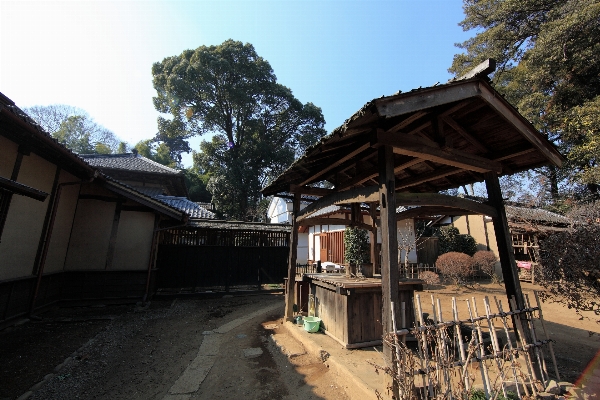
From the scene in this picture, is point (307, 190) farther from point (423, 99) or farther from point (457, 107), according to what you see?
point (423, 99)

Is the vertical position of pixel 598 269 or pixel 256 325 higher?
pixel 598 269

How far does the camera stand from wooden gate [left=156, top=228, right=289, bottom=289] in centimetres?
1064

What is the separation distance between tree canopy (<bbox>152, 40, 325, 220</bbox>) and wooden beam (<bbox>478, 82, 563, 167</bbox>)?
82.3 feet

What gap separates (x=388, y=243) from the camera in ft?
11.6

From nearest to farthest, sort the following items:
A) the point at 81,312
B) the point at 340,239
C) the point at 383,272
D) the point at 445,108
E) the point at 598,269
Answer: the point at 383,272 → the point at 598,269 → the point at 445,108 → the point at 81,312 → the point at 340,239

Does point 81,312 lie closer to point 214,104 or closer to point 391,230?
point 391,230

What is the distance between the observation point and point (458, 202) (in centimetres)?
446

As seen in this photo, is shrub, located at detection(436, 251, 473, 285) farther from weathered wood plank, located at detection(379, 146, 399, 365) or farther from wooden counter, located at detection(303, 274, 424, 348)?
weathered wood plank, located at detection(379, 146, 399, 365)

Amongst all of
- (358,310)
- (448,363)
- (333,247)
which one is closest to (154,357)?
(358,310)

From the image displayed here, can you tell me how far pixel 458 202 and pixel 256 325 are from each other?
237 inches

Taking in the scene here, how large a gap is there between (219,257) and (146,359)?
20.9 ft

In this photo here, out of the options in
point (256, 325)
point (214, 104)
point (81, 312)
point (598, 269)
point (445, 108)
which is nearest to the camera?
point (598, 269)

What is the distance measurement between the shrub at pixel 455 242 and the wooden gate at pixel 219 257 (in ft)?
37.7

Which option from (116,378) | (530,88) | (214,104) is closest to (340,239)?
(116,378)
